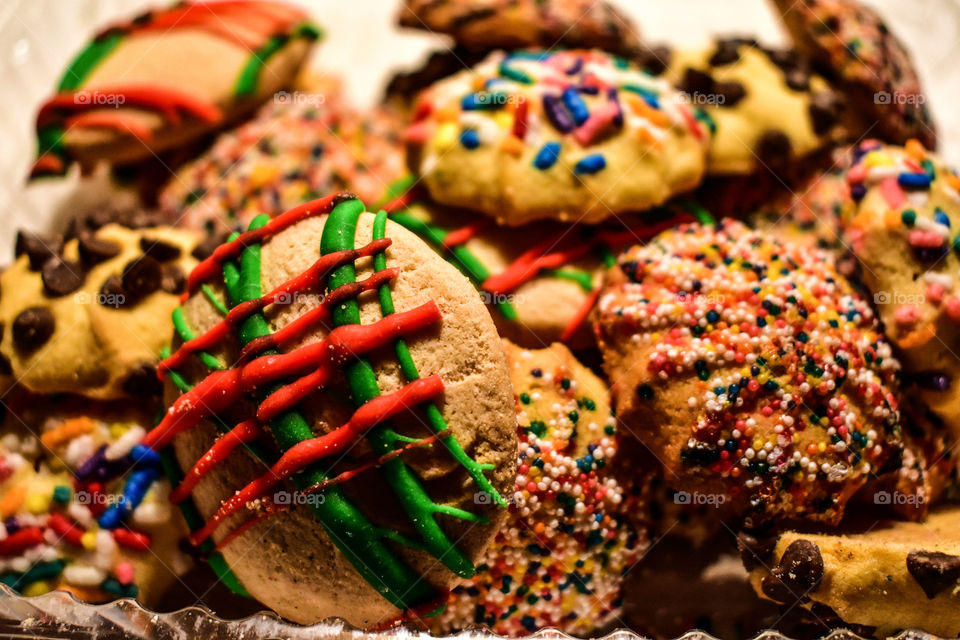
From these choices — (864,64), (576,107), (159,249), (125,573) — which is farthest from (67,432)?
(864,64)

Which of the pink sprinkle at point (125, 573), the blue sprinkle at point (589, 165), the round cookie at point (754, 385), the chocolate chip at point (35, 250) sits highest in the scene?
the blue sprinkle at point (589, 165)

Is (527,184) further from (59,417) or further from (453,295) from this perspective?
(59,417)

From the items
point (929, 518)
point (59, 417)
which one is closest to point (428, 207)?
point (59, 417)

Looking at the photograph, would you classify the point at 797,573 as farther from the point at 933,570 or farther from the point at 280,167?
the point at 280,167

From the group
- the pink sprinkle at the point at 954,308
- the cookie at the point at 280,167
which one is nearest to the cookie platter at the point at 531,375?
the pink sprinkle at the point at 954,308

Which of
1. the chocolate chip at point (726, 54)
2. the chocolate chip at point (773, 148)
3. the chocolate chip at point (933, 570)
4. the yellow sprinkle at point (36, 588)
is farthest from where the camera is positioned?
the chocolate chip at point (726, 54)

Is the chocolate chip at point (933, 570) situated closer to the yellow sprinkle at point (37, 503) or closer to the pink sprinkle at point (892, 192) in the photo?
the pink sprinkle at point (892, 192)

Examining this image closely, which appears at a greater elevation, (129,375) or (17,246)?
(17,246)
